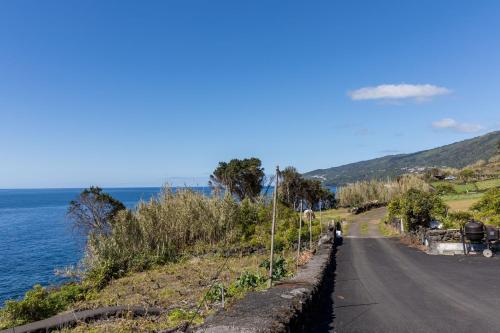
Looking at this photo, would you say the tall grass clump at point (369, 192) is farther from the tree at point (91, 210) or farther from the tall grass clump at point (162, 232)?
the tree at point (91, 210)

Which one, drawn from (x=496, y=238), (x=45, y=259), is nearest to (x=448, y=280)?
(x=496, y=238)

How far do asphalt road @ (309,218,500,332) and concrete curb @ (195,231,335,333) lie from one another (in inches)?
24.0

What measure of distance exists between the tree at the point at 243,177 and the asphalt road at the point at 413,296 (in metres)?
29.7

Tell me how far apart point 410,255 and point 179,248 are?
11.8 meters

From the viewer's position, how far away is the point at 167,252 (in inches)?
837

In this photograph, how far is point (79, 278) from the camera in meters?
18.9

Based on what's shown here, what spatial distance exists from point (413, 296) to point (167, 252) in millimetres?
13551

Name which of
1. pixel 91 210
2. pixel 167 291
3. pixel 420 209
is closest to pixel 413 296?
pixel 167 291

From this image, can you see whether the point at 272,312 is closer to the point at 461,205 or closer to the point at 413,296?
the point at 413,296

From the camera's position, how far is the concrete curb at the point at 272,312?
5830 mm

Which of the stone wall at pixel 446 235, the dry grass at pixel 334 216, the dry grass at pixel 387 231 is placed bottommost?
the dry grass at pixel 387 231

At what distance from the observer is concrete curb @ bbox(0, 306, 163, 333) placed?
9.35 metres

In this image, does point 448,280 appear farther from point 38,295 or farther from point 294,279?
point 38,295

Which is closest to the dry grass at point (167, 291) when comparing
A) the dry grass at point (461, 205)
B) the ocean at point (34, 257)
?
the ocean at point (34, 257)
